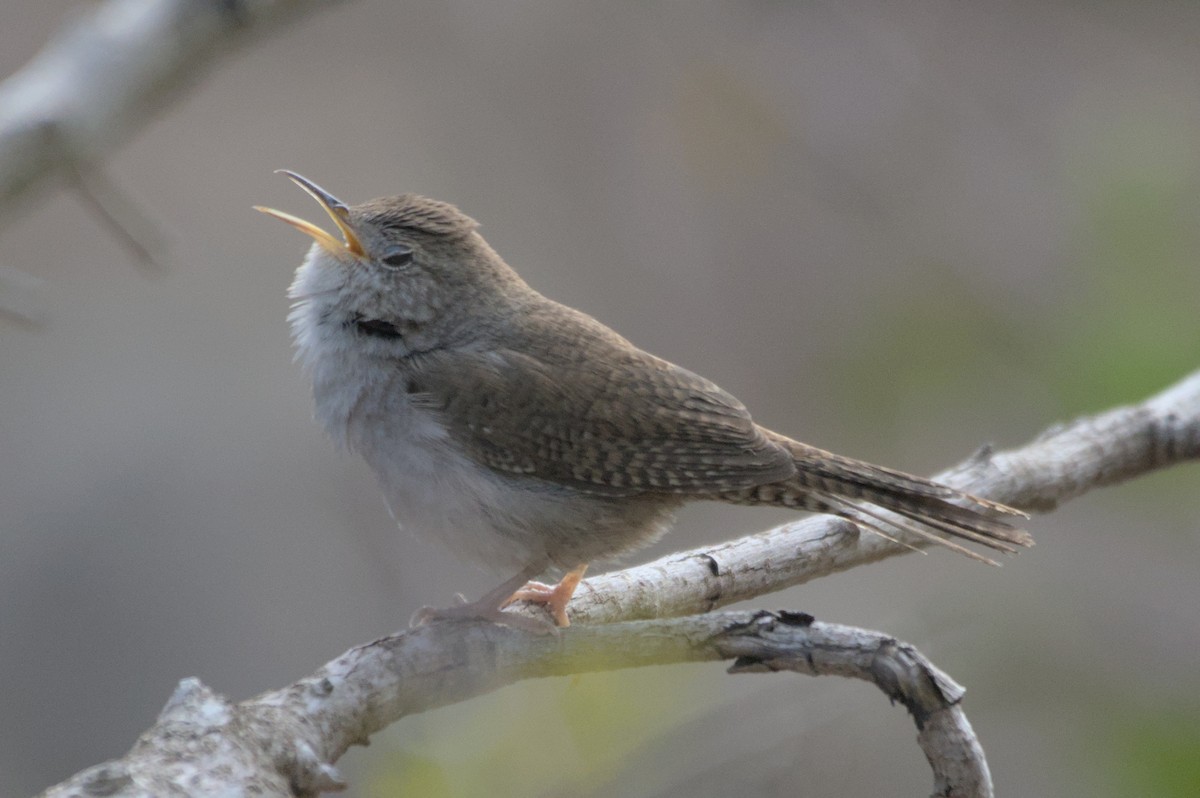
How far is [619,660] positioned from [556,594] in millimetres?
643

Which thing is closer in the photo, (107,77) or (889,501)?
(107,77)

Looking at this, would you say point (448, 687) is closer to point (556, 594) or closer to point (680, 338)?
point (556, 594)

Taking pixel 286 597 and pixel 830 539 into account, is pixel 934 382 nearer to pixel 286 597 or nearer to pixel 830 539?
pixel 830 539

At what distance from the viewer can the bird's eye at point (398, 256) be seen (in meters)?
3.90

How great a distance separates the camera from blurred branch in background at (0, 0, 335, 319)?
288 centimetres

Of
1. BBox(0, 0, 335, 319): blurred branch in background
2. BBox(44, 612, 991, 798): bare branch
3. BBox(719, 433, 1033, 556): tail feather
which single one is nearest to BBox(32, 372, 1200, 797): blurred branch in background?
BBox(44, 612, 991, 798): bare branch

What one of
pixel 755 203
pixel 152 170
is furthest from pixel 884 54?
pixel 152 170

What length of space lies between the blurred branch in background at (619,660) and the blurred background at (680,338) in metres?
0.26

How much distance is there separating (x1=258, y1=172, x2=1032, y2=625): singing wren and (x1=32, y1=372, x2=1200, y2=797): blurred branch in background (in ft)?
0.65

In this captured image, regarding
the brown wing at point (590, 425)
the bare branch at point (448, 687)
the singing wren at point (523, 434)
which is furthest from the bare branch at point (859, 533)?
the bare branch at point (448, 687)

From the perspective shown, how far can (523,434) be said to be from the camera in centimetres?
364

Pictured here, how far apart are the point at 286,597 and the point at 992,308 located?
413 centimetres

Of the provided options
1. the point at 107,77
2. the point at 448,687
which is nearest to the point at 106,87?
the point at 107,77

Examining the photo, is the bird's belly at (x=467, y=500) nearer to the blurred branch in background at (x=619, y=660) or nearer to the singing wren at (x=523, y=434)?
the singing wren at (x=523, y=434)
